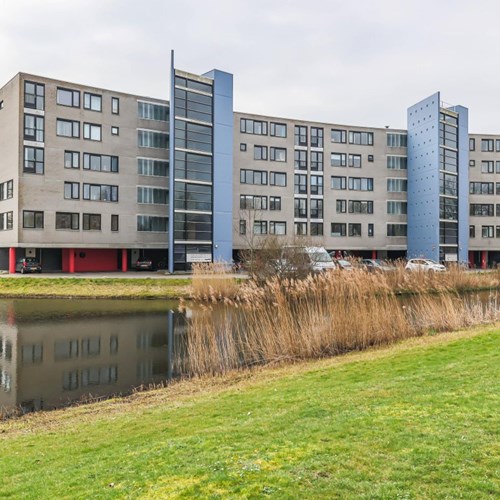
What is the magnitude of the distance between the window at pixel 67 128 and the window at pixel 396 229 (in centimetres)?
3531

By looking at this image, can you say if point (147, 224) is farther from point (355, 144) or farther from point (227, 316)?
point (227, 316)

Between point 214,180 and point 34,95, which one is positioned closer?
point 34,95

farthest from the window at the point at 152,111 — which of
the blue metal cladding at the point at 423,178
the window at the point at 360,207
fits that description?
the blue metal cladding at the point at 423,178

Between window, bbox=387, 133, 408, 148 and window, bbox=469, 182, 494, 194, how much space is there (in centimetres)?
960

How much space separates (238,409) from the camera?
8469 mm

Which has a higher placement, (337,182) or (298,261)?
(337,182)

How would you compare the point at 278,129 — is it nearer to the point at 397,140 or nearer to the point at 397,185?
the point at 397,140

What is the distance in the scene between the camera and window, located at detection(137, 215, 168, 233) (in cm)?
4784

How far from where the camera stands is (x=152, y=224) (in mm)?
48562

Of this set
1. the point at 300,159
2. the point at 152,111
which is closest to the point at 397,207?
the point at 300,159

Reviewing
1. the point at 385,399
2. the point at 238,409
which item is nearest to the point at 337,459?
the point at 385,399

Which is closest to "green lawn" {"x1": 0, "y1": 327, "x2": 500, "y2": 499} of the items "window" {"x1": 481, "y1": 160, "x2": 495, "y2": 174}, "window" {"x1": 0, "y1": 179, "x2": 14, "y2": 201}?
"window" {"x1": 0, "y1": 179, "x2": 14, "y2": 201}

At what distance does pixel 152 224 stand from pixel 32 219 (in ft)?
35.1

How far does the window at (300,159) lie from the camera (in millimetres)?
56844
